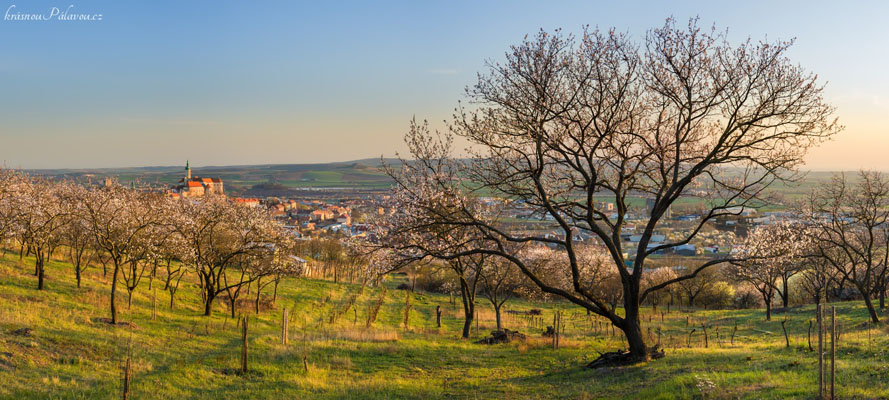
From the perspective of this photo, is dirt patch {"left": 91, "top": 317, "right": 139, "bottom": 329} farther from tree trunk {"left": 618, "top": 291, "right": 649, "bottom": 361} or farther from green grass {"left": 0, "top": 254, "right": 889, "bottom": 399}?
tree trunk {"left": 618, "top": 291, "right": 649, "bottom": 361}

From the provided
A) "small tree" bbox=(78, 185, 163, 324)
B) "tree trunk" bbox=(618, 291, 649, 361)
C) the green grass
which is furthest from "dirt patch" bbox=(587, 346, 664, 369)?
"small tree" bbox=(78, 185, 163, 324)

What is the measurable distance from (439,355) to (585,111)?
11622 mm

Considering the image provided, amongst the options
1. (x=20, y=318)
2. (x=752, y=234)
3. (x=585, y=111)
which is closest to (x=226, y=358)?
(x=20, y=318)

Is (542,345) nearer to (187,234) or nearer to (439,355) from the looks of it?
(439,355)

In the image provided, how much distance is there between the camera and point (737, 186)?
16.4 m

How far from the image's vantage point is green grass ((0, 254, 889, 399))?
40.4 ft

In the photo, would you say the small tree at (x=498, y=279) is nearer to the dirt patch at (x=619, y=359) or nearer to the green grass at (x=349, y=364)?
the green grass at (x=349, y=364)

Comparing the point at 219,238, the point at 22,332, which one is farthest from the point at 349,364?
the point at 219,238

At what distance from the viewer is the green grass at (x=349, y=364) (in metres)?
12.3

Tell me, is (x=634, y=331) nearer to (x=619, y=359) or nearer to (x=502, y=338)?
(x=619, y=359)

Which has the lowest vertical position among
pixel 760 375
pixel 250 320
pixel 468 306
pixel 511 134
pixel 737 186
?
pixel 250 320

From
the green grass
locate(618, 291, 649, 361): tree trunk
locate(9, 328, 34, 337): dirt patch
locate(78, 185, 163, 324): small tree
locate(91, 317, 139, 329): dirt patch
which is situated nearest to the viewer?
the green grass

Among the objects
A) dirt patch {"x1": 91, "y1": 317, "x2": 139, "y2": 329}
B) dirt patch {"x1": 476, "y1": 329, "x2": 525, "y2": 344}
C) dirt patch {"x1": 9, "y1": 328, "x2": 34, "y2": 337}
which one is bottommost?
dirt patch {"x1": 476, "y1": 329, "x2": 525, "y2": 344}

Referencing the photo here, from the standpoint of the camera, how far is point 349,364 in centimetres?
1872
